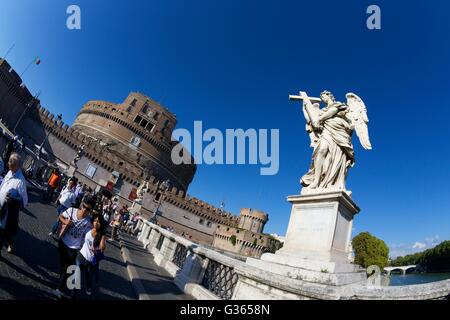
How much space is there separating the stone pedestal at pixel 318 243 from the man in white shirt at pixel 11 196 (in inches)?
150

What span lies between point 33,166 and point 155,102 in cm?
4562

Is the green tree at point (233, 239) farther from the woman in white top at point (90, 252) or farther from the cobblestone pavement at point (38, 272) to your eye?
the woman in white top at point (90, 252)

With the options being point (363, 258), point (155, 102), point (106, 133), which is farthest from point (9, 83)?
point (363, 258)

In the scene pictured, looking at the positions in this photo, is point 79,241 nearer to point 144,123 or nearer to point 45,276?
point 45,276

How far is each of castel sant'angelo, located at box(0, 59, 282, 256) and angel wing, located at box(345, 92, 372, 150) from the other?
42.4 meters

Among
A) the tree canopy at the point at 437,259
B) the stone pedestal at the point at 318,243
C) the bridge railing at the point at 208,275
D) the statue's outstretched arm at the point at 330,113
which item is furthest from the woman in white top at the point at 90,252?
the tree canopy at the point at 437,259

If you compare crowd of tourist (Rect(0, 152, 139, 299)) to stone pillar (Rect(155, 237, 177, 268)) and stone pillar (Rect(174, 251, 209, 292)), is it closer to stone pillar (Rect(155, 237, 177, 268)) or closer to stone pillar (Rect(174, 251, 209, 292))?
stone pillar (Rect(174, 251, 209, 292))

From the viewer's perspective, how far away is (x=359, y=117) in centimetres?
467

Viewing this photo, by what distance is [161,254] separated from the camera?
31.9ft

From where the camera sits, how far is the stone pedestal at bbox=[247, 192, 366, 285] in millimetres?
3455

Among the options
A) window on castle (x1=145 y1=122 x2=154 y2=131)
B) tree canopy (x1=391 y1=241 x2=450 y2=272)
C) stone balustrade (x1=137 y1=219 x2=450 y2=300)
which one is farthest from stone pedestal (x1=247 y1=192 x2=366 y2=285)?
tree canopy (x1=391 y1=241 x2=450 y2=272)

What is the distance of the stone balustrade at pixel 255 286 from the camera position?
2.31 meters

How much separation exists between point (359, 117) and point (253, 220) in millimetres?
53109
